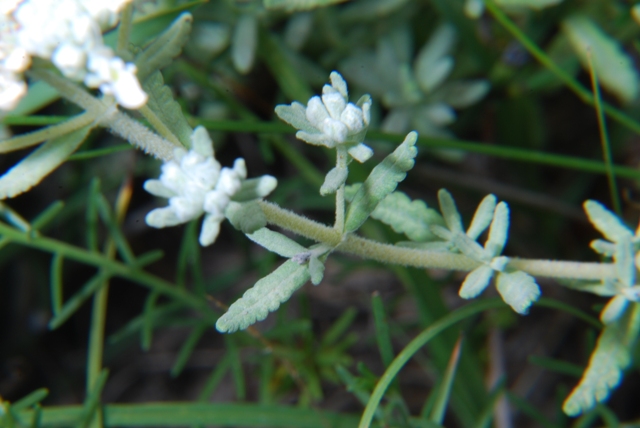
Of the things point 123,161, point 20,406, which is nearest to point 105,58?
point 20,406

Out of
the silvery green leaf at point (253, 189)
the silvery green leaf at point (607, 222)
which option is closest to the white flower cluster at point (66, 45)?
the silvery green leaf at point (253, 189)

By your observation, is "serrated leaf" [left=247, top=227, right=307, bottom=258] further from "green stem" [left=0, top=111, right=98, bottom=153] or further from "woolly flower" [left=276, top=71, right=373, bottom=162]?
"green stem" [left=0, top=111, right=98, bottom=153]

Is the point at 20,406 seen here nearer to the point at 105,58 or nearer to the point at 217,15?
the point at 105,58

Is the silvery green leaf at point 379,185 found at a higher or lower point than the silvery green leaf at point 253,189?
lower

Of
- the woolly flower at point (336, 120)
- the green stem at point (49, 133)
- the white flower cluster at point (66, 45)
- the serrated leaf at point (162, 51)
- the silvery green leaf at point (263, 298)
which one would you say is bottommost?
the silvery green leaf at point (263, 298)

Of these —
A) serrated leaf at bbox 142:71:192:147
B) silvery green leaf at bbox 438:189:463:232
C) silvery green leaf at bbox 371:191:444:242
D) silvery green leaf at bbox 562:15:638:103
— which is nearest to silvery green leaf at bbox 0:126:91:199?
serrated leaf at bbox 142:71:192:147

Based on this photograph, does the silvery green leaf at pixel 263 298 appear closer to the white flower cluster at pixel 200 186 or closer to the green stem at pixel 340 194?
the green stem at pixel 340 194

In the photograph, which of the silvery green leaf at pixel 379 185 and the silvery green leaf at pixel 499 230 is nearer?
the silvery green leaf at pixel 379 185
